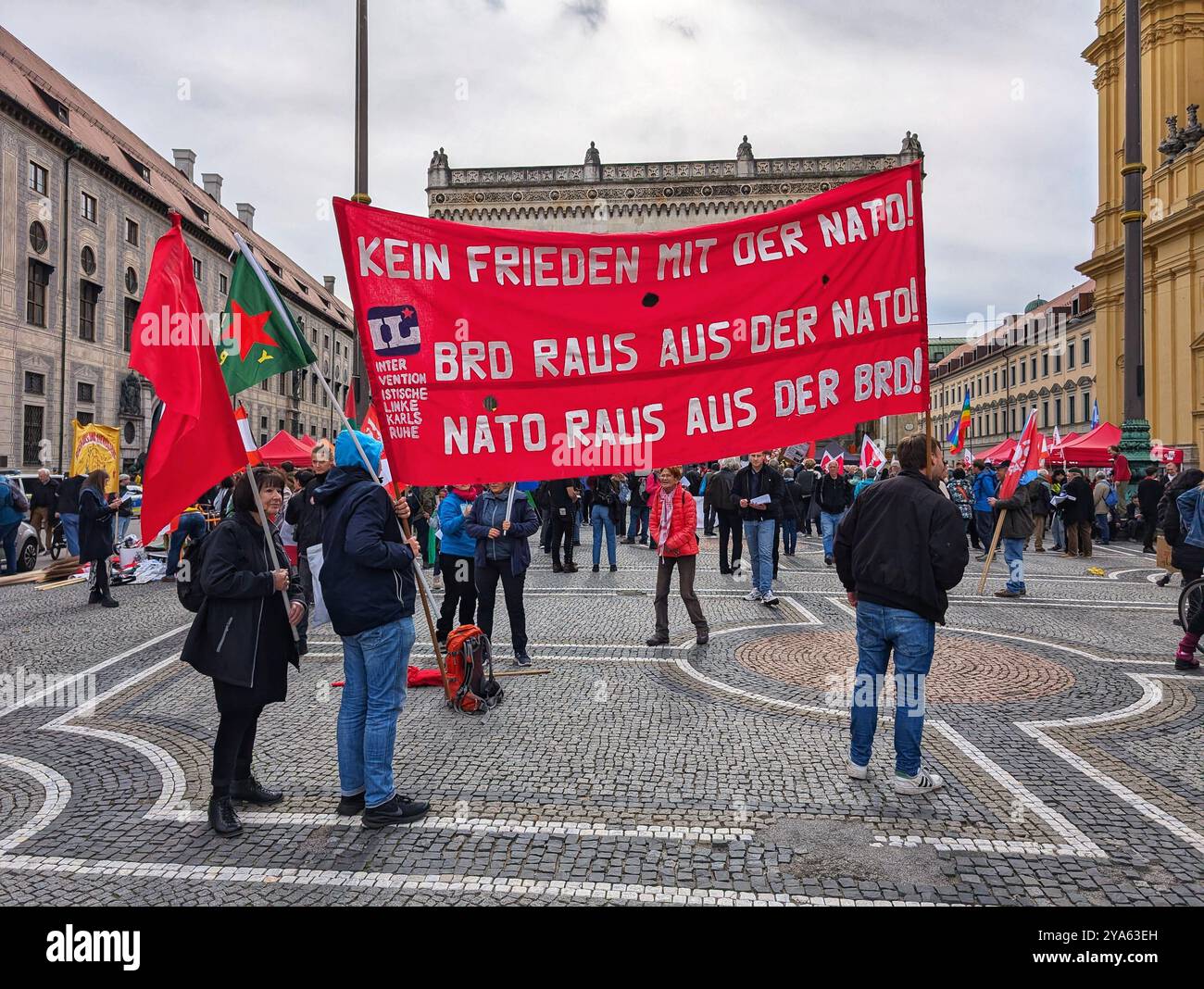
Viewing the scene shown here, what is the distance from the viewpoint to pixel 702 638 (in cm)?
796

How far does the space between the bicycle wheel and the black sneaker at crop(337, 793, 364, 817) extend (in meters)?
7.09

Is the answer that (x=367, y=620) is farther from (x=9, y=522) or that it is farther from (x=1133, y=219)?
(x=1133, y=219)

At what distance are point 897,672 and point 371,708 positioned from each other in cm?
289

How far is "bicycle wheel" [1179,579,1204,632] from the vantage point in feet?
23.1

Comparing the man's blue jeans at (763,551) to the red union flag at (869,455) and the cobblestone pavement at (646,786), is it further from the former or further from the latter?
the red union flag at (869,455)

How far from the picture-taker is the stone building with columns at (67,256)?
3003cm

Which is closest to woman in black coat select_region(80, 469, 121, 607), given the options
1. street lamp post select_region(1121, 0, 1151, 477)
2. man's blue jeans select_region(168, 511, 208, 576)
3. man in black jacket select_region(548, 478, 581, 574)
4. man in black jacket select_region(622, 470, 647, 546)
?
man's blue jeans select_region(168, 511, 208, 576)

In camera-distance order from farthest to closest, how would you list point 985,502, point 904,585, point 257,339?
point 985,502 → point 257,339 → point 904,585

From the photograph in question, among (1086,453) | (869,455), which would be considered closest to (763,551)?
(869,455)

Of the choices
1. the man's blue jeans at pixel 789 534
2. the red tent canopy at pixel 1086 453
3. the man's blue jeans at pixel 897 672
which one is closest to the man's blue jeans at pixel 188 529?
the man's blue jeans at pixel 897 672

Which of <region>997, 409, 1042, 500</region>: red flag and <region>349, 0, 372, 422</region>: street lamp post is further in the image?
<region>349, 0, 372, 422</region>: street lamp post

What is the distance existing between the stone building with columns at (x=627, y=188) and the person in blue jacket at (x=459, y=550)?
59.6 m

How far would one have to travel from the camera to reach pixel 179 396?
4141mm

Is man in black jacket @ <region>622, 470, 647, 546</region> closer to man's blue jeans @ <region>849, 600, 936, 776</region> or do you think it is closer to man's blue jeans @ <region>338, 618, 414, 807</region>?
man's blue jeans @ <region>849, 600, 936, 776</region>
